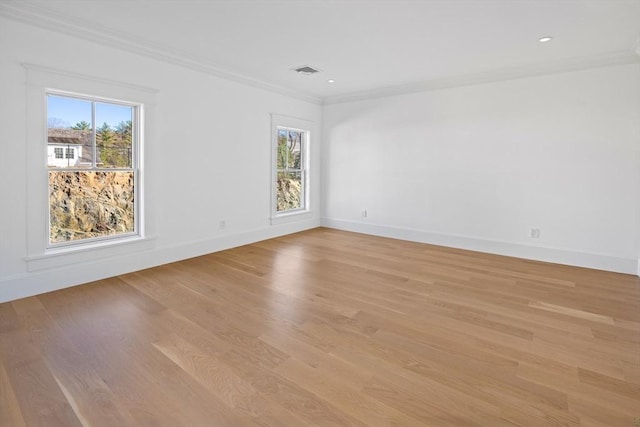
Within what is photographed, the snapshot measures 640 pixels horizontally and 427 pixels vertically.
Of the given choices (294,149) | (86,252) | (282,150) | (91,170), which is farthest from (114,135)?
(294,149)

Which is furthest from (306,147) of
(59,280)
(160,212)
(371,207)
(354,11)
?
(59,280)

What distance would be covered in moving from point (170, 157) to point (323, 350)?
3.20 m

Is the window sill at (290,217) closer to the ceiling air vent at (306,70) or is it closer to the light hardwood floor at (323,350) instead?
the light hardwood floor at (323,350)

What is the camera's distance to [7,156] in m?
3.00

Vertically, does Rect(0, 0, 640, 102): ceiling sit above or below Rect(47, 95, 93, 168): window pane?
above

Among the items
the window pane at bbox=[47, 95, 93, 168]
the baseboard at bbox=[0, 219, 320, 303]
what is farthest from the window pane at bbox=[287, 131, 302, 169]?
the window pane at bbox=[47, 95, 93, 168]

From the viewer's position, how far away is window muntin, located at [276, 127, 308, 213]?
613 centimetres

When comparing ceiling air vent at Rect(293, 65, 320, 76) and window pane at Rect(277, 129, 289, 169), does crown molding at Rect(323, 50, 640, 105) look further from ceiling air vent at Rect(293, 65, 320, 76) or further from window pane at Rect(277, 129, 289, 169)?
ceiling air vent at Rect(293, 65, 320, 76)

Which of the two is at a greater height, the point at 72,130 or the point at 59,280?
the point at 72,130

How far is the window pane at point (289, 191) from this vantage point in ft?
20.4

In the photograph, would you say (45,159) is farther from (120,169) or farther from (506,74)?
(506,74)

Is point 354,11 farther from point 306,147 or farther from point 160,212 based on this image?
point 306,147

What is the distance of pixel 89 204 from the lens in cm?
369

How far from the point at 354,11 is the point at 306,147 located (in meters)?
3.71
